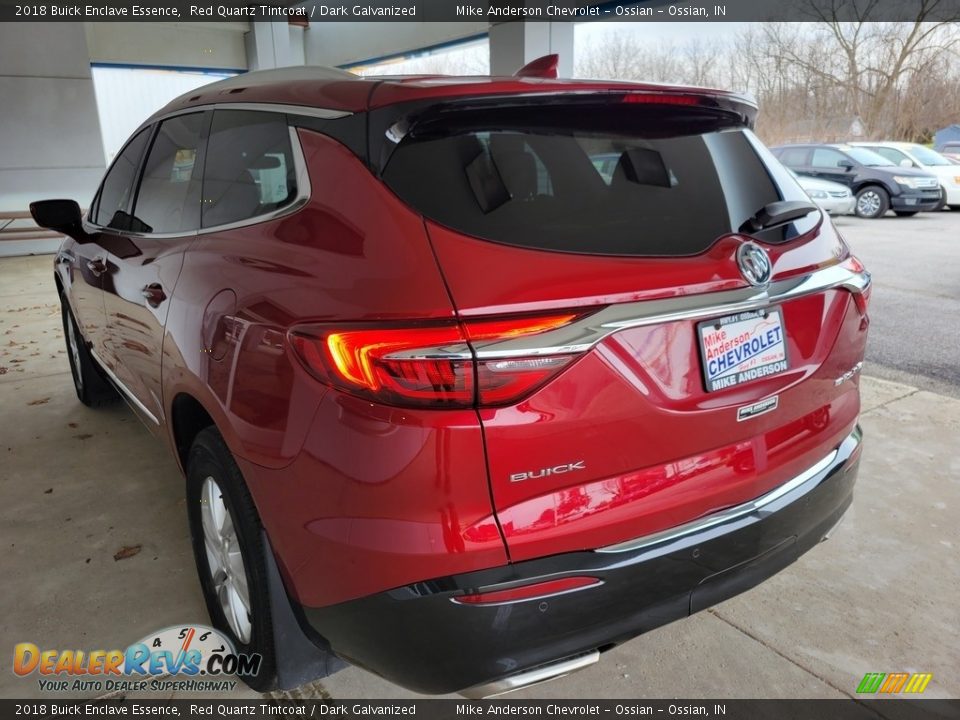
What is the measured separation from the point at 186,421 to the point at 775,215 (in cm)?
181

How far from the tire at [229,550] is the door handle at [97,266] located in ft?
4.00

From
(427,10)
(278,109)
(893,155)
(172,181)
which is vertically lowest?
(893,155)

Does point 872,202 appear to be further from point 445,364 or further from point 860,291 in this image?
point 445,364

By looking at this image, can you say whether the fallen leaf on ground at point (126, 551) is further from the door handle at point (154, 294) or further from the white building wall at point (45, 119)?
the white building wall at point (45, 119)

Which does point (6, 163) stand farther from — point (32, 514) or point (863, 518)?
point (863, 518)

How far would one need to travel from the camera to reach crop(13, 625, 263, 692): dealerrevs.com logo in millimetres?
2086

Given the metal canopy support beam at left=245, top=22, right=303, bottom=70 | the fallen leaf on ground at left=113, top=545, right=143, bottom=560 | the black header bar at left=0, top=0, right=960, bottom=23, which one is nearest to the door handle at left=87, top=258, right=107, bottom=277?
the fallen leaf on ground at left=113, top=545, right=143, bottom=560

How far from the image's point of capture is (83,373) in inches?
167

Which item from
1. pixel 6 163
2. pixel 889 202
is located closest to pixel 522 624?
pixel 6 163

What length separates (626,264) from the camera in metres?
1.49

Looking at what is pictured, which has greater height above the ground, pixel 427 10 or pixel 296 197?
pixel 427 10

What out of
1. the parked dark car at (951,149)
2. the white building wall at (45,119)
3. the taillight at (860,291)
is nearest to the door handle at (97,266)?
the taillight at (860,291)

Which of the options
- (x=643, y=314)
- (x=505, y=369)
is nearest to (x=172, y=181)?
(x=505, y=369)

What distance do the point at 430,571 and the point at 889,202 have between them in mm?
15429
